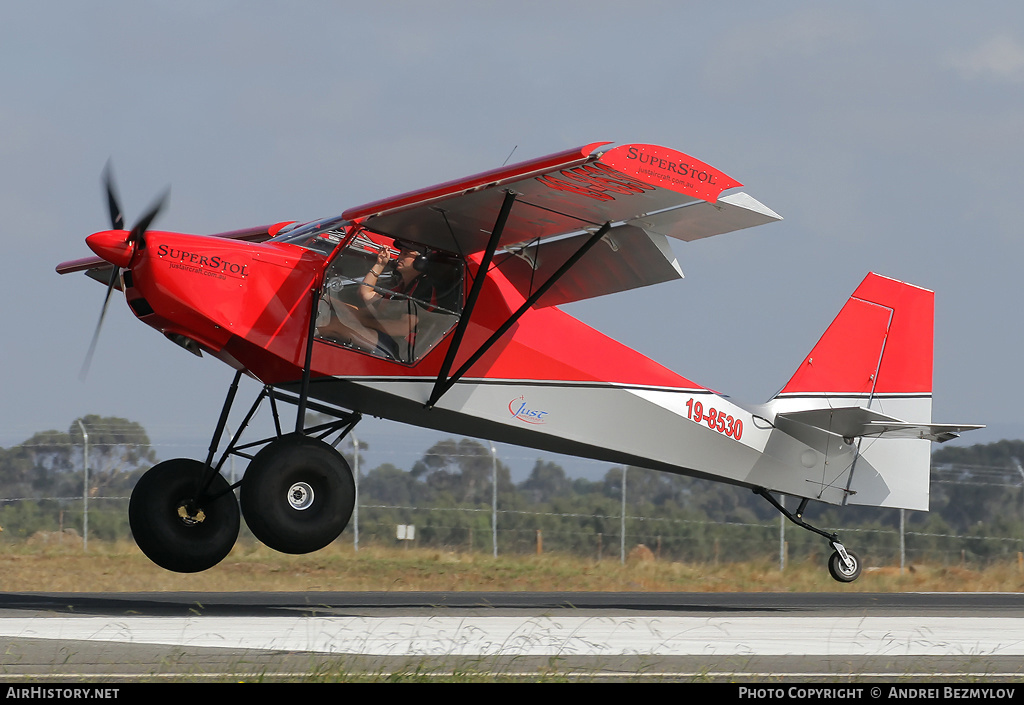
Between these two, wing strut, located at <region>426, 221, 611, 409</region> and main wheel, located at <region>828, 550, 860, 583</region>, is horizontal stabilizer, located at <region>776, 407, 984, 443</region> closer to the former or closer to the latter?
main wheel, located at <region>828, 550, 860, 583</region>

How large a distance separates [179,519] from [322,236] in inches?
121

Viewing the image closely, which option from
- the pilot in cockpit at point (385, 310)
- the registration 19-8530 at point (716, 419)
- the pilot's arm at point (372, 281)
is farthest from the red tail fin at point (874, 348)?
the pilot's arm at point (372, 281)

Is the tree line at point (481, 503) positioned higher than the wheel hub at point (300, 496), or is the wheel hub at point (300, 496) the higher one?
the wheel hub at point (300, 496)

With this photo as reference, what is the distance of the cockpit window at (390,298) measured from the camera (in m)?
11.3

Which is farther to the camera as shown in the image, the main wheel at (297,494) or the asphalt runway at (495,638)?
the main wheel at (297,494)

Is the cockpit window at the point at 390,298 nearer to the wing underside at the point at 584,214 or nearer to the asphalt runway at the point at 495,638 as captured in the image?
the wing underside at the point at 584,214

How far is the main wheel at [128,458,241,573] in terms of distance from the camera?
11.5m

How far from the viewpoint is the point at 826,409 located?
13.7m

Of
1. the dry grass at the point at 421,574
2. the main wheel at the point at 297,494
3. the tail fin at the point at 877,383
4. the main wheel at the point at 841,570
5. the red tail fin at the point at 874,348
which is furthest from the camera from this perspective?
the dry grass at the point at 421,574

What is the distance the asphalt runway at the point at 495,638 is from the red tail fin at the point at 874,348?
8.68ft

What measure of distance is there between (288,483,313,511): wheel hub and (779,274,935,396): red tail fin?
650 cm

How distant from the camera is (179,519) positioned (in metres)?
11.6

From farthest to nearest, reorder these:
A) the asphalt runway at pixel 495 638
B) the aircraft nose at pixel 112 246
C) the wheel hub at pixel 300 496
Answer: the aircraft nose at pixel 112 246
the wheel hub at pixel 300 496
the asphalt runway at pixel 495 638

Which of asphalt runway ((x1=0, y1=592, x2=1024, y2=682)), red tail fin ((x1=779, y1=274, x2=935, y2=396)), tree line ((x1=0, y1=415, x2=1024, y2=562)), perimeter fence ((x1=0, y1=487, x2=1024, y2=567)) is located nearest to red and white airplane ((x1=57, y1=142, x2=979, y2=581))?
red tail fin ((x1=779, y1=274, x2=935, y2=396))
